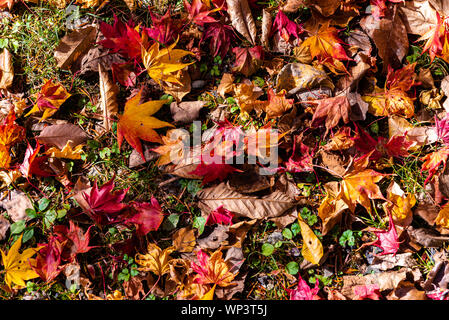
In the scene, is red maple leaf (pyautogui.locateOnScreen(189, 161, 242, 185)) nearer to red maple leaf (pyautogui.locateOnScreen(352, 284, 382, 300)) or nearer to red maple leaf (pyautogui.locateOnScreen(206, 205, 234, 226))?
red maple leaf (pyautogui.locateOnScreen(206, 205, 234, 226))

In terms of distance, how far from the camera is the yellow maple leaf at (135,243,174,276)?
1804 mm

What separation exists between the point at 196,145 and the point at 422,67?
1.32m

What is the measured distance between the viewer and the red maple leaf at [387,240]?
175 centimetres

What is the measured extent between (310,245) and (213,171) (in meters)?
0.63

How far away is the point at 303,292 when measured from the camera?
178 centimetres

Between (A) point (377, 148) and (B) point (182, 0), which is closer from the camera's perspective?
(A) point (377, 148)

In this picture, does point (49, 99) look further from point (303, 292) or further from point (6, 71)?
point (303, 292)

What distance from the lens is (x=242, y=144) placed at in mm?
1792

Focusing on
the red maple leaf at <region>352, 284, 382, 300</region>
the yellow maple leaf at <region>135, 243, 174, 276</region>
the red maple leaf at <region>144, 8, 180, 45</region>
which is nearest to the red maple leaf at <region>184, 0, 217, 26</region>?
the red maple leaf at <region>144, 8, 180, 45</region>

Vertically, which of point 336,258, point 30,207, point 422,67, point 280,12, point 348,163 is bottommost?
point 336,258

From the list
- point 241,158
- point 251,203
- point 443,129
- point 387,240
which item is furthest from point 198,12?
point 387,240

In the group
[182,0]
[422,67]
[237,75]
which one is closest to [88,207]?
[237,75]

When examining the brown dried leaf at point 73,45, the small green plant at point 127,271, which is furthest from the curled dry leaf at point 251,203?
the brown dried leaf at point 73,45

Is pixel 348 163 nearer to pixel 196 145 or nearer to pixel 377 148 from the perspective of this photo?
pixel 377 148
